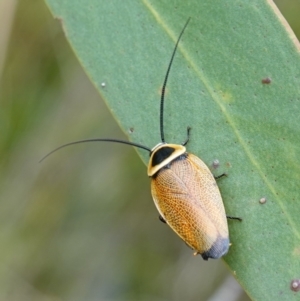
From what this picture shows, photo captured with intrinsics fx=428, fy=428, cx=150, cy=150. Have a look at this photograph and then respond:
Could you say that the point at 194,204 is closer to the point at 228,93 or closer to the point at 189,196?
the point at 189,196

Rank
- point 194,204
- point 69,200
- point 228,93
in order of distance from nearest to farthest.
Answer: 1. point 228,93
2. point 194,204
3. point 69,200

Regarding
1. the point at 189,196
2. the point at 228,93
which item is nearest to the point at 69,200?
the point at 189,196

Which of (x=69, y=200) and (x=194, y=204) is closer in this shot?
(x=194, y=204)

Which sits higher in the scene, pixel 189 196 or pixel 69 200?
pixel 189 196

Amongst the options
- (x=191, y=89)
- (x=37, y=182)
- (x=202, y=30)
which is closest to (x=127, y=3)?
(x=202, y=30)

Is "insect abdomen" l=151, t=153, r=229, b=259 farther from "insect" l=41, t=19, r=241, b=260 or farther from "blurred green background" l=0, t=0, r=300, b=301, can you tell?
"blurred green background" l=0, t=0, r=300, b=301

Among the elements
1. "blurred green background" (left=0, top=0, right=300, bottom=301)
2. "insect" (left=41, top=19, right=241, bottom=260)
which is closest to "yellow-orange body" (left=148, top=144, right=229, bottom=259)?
"insect" (left=41, top=19, right=241, bottom=260)

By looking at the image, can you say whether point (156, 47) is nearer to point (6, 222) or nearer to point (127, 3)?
point (127, 3)
